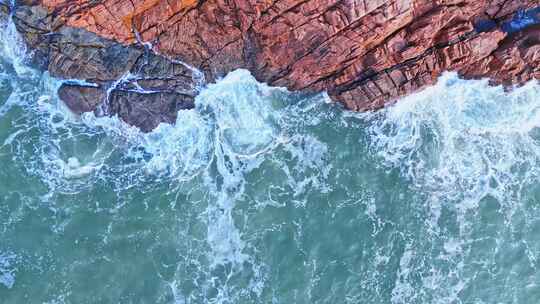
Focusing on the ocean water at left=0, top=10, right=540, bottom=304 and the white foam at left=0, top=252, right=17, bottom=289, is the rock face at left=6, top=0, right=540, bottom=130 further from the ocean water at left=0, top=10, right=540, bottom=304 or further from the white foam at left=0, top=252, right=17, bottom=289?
the white foam at left=0, top=252, right=17, bottom=289

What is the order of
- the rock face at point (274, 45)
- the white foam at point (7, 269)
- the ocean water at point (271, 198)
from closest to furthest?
the white foam at point (7, 269) → the rock face at point (274, 45) → the ocean water at point (271, 198)

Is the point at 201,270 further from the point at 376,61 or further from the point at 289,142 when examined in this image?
the point at 376,61

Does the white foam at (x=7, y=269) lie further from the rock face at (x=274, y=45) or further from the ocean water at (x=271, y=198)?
the rock face at (x=274, y=45)

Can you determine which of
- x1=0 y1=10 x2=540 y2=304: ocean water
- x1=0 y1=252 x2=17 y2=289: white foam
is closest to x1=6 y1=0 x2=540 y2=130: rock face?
x1=0 y1=10 x2=540 y2=304: ocean water

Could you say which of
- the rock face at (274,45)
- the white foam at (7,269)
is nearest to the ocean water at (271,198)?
the white foam at (7,269)

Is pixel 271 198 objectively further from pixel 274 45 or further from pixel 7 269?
pixel 7 269

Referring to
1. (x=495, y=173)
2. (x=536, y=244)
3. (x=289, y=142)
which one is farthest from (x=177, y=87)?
(x=536, y=244)
